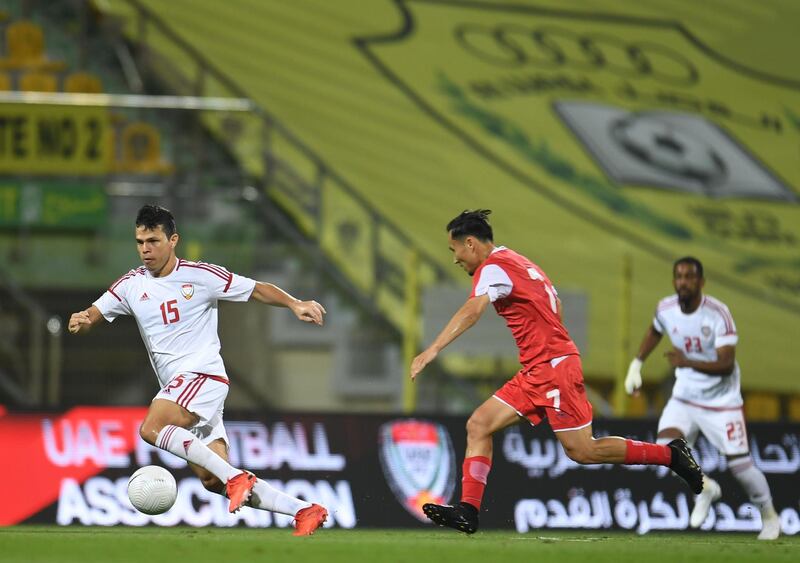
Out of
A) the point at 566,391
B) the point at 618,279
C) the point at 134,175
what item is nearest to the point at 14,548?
the point at 566,391

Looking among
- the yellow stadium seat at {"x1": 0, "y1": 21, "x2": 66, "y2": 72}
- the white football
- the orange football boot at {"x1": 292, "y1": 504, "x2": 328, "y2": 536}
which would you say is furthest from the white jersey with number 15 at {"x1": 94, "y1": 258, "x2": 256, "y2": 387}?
the yellow stadium seat at {"x1": 0, "y1": 21, "x2": 66, "y2": 72}

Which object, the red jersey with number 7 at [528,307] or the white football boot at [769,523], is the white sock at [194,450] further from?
the white football boot at [769,523]

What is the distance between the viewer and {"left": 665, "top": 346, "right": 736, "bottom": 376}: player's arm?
1139cm

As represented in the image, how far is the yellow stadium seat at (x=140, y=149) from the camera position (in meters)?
16.0

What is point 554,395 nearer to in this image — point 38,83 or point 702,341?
point 702,341

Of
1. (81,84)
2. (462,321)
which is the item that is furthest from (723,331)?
(81,84)

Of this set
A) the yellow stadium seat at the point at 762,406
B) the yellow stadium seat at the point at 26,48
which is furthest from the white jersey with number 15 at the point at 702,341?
the yellow stadium seat at the point at 26,48

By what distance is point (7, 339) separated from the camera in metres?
14.4

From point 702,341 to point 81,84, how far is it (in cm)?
910

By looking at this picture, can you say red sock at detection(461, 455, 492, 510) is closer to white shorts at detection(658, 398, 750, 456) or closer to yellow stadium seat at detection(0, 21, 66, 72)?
white shorts at detection(658, 398, 750, 456)

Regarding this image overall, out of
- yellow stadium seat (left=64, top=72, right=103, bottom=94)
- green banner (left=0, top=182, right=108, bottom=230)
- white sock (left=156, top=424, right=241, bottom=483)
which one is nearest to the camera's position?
white sock (left=156, top=424, right=241, bottom=483)

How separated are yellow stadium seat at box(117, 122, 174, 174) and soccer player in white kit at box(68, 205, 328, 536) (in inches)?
281

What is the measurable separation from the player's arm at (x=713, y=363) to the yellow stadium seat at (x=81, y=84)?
29.3ft

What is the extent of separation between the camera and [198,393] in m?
8.88
